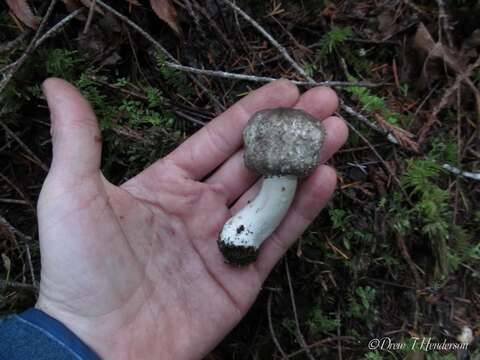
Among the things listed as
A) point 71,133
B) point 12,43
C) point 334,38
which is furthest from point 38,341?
point 334,38

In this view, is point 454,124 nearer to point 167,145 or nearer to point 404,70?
point 404,70

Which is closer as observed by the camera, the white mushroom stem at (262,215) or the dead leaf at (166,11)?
the white mushroom stem at (262,215)

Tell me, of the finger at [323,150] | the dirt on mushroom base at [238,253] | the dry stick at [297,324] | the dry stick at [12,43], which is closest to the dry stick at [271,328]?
the dry stick at [297,324]

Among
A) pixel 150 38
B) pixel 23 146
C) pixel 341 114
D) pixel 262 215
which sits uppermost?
pixel 150 38

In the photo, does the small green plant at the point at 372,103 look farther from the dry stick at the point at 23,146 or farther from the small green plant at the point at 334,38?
the dry stick at the point at 23,146

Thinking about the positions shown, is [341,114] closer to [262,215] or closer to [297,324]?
[262,215]

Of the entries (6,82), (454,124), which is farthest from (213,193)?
(454,124)

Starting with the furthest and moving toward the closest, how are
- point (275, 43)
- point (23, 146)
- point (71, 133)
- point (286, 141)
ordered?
1. point (275, 43)
2. point (23, 146)
3. point (286, 141)
4. point (71, 133)
